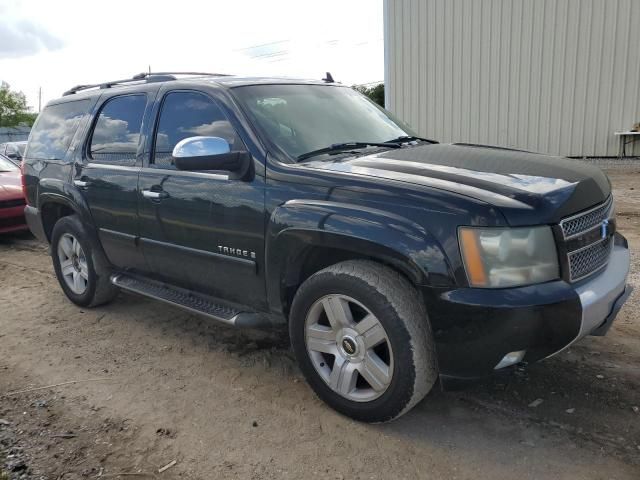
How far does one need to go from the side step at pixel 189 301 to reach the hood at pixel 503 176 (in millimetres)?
1018

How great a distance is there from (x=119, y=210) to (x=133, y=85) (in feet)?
3.27

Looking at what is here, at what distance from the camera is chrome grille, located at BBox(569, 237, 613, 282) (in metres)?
2.69

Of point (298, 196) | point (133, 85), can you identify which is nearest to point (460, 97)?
point (133, 85)

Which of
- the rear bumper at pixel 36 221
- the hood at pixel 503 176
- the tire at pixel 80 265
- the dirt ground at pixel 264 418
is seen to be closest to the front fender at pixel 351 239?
the hood at pixel 503 176

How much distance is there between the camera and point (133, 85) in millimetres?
4359

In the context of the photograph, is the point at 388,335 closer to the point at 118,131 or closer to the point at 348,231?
the point at 348,231

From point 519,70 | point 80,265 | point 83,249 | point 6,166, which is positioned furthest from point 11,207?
point 519,70

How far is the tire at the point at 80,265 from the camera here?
468 cm

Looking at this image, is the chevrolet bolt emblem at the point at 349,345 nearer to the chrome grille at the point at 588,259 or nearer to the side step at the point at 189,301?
the side step at the point at 189,301

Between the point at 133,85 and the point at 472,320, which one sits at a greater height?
the point at 133,85

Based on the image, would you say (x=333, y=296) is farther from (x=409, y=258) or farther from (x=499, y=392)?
(x=499, y=392)

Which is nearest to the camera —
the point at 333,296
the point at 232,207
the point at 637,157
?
the point at 333,296

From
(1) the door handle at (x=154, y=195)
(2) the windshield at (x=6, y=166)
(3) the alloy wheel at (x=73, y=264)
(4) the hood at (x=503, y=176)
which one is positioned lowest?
(3) the alloy wheel at (x=73, y=264)

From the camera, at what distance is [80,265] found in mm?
4930
